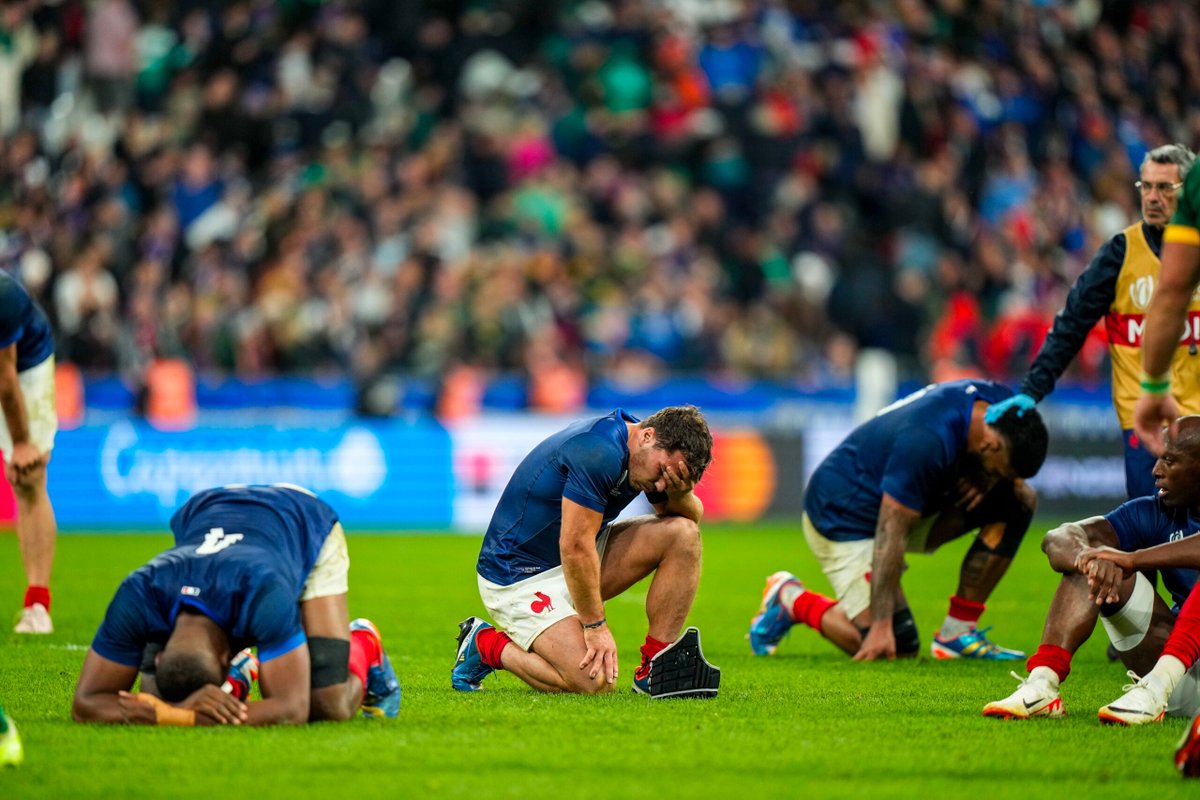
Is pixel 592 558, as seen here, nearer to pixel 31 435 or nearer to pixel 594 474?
pixel 594 474

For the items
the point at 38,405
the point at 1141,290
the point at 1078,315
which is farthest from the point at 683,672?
the point at 38,405

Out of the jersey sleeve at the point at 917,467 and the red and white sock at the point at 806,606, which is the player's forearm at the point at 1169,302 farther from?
the red and white sock at the point at 806,606

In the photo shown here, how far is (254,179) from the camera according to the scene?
21141mm

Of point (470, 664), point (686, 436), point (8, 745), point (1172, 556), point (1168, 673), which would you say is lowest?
point (470, 664)

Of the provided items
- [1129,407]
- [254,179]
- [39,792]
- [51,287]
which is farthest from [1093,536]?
[254,179]

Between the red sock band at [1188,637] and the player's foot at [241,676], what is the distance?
11.9ft

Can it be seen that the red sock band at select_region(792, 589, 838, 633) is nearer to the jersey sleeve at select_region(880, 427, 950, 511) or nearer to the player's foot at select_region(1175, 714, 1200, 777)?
the jersey sleeve at select_region(880, 427, 950, 511)

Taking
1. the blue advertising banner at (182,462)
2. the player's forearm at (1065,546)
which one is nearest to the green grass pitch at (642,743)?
the player's forearm at (1065,546)

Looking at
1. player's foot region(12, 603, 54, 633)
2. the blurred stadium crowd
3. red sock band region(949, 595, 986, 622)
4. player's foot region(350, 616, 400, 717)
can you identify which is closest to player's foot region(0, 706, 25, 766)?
player's foot region(350, 616, 400, 717)

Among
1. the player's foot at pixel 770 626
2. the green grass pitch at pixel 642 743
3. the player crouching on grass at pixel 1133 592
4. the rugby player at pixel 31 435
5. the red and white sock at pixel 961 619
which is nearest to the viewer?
the green grass pitch at pixel 642 743

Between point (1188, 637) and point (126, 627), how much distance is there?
13.0ft

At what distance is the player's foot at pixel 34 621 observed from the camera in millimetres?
9320

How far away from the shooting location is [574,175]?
73.2 feet

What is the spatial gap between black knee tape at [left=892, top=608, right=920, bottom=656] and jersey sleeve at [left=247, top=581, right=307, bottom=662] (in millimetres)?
4101
